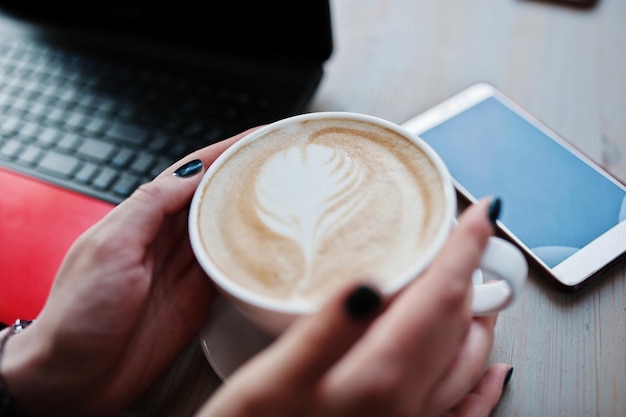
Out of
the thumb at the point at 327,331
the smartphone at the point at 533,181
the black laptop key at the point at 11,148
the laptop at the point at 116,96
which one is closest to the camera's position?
the thumb at the point at 327,331

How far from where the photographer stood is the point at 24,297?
0.67 meters

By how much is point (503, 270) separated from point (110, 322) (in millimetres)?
383

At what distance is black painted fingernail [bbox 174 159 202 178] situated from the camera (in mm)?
586

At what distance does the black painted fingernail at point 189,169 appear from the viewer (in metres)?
0.59

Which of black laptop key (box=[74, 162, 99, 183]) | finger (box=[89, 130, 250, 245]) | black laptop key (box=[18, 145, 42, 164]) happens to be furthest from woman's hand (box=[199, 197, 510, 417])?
black laptop key (box=[18, 145, 42, 164])

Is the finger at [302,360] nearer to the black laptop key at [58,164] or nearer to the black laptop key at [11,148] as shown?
the black laptop key at [58,164]

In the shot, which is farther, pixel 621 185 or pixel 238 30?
pixel 238 30

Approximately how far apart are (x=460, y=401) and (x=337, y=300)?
0.77 feet

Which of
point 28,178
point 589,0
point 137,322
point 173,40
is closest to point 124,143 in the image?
point 28,178

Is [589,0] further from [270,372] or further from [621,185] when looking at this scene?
[270,372]

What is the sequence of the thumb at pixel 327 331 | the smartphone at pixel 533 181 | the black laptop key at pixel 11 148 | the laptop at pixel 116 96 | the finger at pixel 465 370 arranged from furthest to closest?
the black laptop key at pixel 11 148, the laptop at pixel 116 96, the smartphone at pixel 533 181, the finger at pixel 465 370, the thumb at pixel 327 331

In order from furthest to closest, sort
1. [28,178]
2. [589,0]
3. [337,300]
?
[589,0]
[28,178]
[337,300]

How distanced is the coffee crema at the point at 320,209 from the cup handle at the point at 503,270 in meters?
0.05

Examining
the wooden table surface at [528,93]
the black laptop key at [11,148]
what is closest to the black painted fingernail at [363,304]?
the wooden table surface at [528,93]
